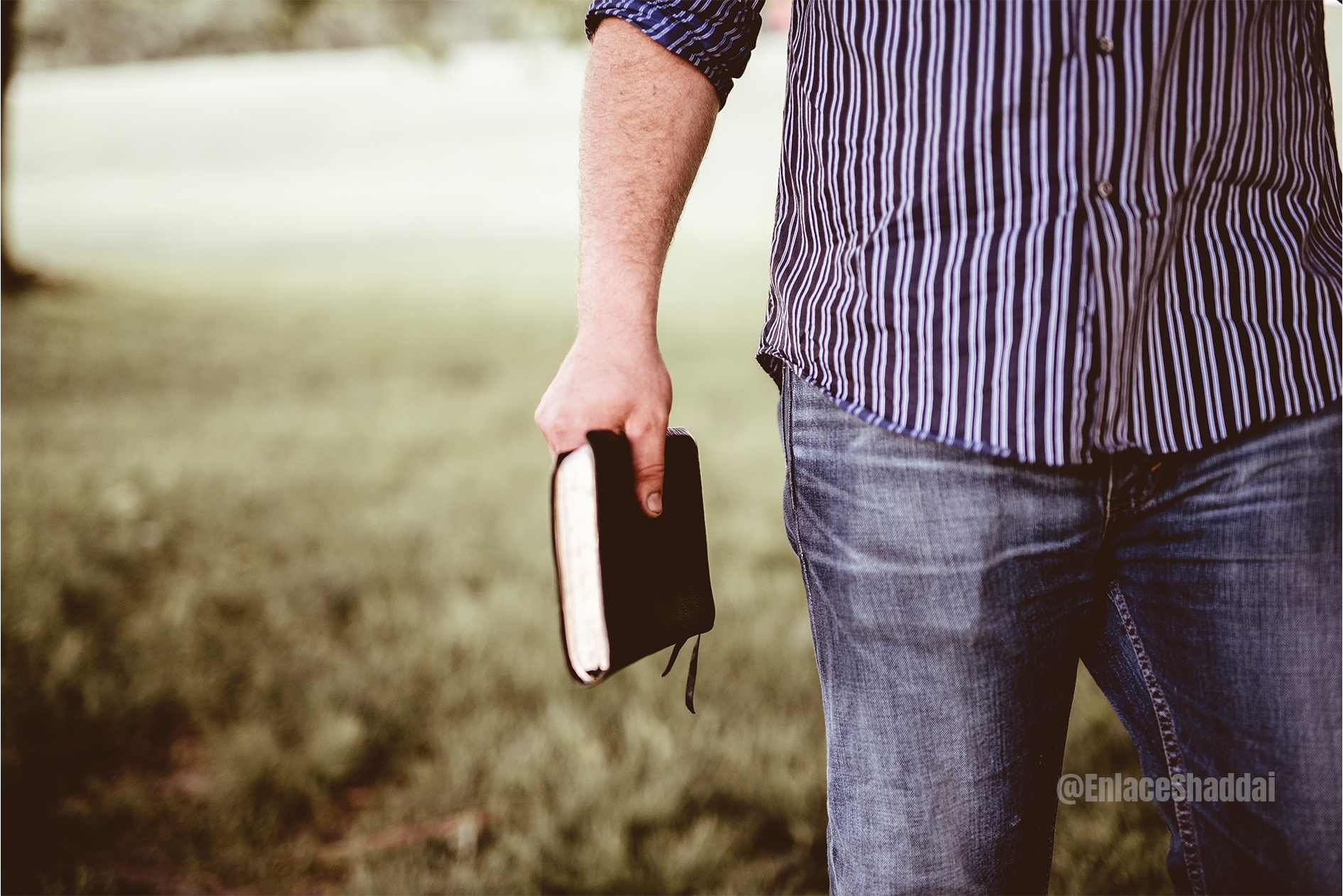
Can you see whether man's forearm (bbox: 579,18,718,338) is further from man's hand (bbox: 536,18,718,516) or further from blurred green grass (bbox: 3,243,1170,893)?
blurred green grass (bbox: 3,243,1170,893)

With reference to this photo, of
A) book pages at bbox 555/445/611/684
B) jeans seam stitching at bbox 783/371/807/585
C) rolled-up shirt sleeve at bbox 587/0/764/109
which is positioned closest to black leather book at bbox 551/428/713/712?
book pages at bbox 555/445/611/684

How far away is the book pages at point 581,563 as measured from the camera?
0.95m

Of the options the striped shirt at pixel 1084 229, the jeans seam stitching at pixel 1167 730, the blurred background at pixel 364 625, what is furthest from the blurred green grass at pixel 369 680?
the striped shirt at pixel 1084 229

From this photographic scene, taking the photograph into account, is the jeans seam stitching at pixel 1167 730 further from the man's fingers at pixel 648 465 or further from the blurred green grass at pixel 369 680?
the blurred green grass at pixel 369 680

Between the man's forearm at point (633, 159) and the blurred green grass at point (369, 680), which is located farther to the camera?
the blurred green grass at point (369, 680)

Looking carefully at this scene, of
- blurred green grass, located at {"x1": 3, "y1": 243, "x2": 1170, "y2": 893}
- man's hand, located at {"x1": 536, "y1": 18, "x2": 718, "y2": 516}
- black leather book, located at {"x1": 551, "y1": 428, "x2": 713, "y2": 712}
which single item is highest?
man's hand, located at {"x1": 536, "y1": 18, "x2": 718, "y2": 516}

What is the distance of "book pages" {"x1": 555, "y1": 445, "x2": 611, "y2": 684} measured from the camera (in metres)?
0.95

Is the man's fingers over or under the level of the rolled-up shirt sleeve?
under

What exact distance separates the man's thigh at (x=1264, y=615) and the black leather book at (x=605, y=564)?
47 centimetres

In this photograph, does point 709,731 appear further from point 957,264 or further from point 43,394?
point 43,394

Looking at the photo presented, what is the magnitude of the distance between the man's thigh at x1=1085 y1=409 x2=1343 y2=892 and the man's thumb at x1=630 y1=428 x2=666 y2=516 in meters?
0.46

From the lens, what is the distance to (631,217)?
42.0 inches

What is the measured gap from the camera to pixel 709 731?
8.10 ft

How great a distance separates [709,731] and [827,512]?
1643 mm
